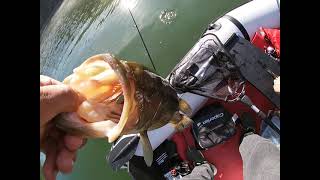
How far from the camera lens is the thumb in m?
1.23

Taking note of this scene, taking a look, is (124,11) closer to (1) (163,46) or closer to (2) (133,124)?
(1) (163,46)

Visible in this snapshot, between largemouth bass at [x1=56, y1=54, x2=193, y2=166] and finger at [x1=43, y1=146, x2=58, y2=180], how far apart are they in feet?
0.36

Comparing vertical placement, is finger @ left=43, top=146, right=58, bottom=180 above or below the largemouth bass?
below

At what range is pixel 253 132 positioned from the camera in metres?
3.02

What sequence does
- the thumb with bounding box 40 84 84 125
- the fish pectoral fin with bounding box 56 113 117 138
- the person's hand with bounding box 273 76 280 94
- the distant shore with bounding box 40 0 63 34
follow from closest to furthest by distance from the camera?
the thumb with bounding box 40 84 84 125 < the fish pectoral fin with bounding box 56 113 117 138 < the person's hand with bounding box 273 76 280 94 < the distant shore with bounding box 40 0 63 34

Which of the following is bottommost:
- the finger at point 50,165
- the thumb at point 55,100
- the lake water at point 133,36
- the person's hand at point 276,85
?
the person's hand at point 276,85

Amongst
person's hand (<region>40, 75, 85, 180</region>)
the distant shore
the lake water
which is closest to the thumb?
person's hand (<region>40, 75, 85, 180</region>)

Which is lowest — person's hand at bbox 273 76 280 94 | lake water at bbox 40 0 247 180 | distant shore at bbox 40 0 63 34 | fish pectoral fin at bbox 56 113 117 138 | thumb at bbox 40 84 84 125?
person's hand at bbox 273 76 280 94

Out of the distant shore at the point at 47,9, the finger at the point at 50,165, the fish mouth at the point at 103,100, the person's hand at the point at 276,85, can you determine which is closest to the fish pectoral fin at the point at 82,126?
the fish mouth at the point at 103,100

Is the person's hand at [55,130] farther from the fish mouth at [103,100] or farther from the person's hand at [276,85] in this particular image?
the person's hand at [276,85]

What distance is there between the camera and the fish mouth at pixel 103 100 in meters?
1.31

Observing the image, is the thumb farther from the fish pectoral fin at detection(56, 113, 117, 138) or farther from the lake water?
the lake water

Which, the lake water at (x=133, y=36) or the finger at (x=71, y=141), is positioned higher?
the finger at (x=71, y=141)
